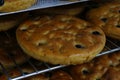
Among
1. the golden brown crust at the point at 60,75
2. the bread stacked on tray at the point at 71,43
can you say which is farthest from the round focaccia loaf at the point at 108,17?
the golden brown crust at the point at 60,75

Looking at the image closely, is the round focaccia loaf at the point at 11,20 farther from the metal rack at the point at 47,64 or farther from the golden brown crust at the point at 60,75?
the golden brown crust at the point at 60,75

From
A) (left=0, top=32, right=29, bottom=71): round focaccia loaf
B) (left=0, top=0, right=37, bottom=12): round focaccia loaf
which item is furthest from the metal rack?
(left=0, top=0, right=37, bottom=12): round focaccia loaf

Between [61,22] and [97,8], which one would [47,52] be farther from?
[97,8]

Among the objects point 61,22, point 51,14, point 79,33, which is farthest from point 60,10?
point 79,33

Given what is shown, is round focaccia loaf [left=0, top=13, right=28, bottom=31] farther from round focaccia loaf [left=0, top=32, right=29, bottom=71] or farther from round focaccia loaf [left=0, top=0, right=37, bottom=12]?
round focaccia loaf [left=0, top=0, right=37, bottom=12]

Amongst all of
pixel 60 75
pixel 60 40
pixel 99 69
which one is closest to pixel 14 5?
pixel 60 40

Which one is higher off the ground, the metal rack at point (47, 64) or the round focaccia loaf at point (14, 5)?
the round focaccia loaf at point (14, 5)

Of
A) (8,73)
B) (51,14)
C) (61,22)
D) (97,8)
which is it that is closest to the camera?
(8,73)
